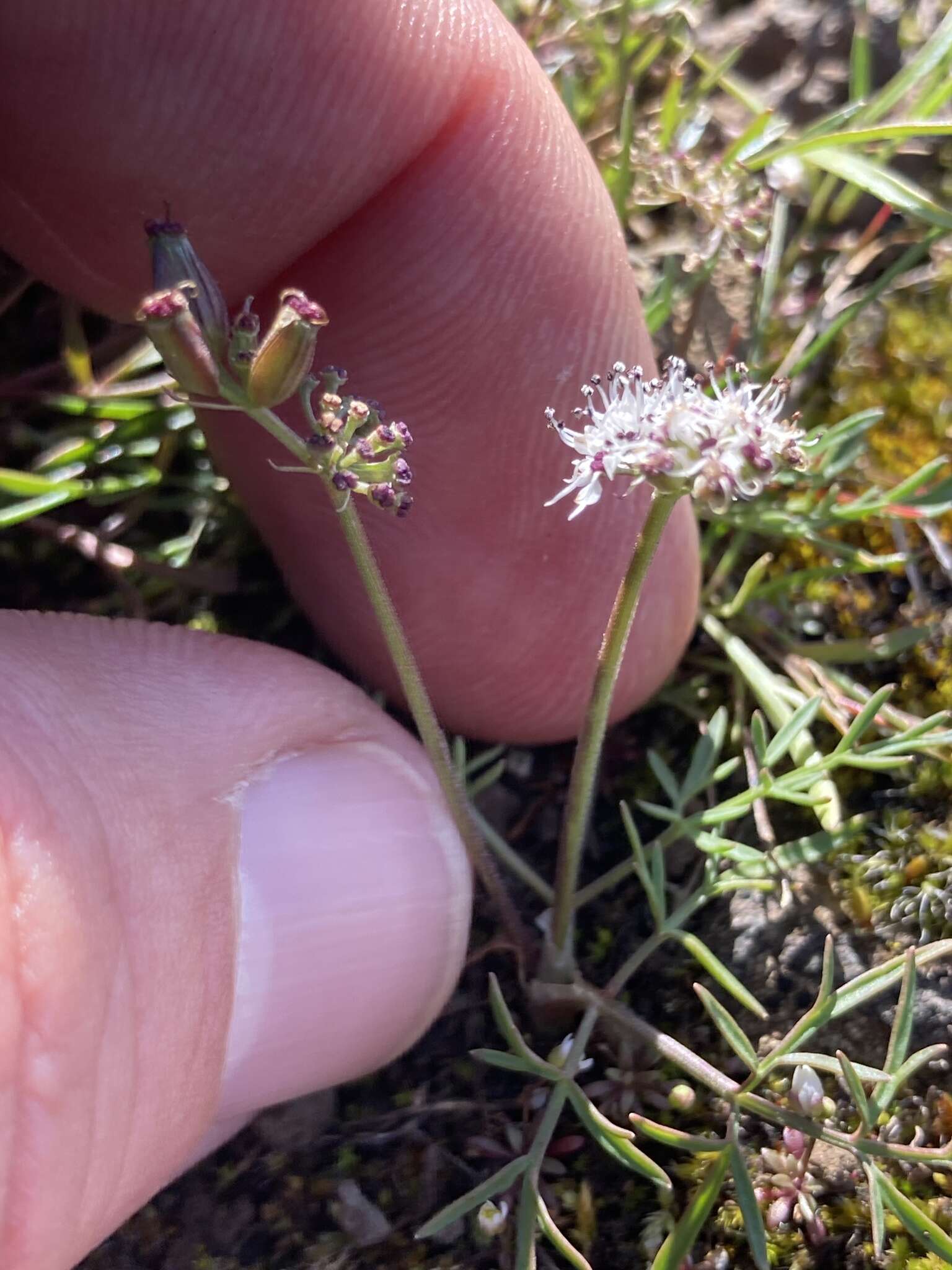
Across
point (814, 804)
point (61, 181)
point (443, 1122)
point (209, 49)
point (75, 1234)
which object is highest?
point (209, 49)

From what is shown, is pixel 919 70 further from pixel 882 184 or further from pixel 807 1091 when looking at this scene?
pixel 807 1091

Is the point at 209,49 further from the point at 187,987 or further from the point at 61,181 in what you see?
the point at 187,987

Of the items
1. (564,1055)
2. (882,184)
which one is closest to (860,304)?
(882,184)

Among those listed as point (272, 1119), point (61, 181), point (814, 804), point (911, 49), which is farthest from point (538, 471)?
point (911, 49)

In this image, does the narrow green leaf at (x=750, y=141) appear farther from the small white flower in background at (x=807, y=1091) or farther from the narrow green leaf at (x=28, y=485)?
the small white flower in background at (x=807, y=1091)

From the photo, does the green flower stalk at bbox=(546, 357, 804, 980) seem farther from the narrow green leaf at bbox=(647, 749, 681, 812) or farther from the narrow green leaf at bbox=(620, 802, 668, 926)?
the narrow green leaf at bbox=(647, 749, 681, 812)

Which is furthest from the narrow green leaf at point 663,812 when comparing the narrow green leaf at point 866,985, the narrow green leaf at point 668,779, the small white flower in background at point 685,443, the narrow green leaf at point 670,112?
the narrow green leaf at point 670,112
